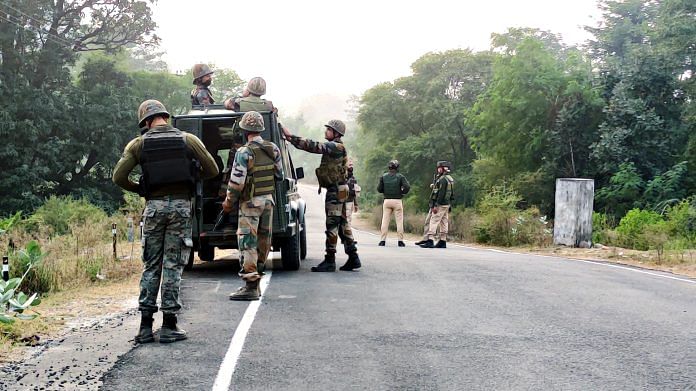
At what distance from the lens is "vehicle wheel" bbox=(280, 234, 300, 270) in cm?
947

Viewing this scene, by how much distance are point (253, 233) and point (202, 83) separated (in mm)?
3660

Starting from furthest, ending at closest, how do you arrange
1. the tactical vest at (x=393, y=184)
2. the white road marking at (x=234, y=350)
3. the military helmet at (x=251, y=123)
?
the tactical vest at (x=393, y=184) → the military helmet at (x=251, y=123) → the white road marking at (x=234, y=350)

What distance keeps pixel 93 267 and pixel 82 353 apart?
4.44 meters

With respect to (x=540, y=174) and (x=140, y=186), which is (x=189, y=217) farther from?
(x=540, y=174)

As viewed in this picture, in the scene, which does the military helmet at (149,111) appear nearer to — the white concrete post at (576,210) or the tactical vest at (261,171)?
the tactical vest at (261,171)

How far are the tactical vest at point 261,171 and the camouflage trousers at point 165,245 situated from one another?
1.72 m

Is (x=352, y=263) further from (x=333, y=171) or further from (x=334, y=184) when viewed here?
(x=333, y=171)

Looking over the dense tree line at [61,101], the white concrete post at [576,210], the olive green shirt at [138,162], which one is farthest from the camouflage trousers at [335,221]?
the dense tree line at [61,101]

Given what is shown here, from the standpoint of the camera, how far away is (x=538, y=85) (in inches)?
1131

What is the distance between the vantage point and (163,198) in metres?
5.79

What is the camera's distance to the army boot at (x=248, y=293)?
7.32 meters

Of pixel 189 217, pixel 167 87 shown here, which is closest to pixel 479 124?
pixel 167 87

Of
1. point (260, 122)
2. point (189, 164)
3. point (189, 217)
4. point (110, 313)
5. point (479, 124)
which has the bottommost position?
point (110, 313)

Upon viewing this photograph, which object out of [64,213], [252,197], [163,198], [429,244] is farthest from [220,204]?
[64,213]
